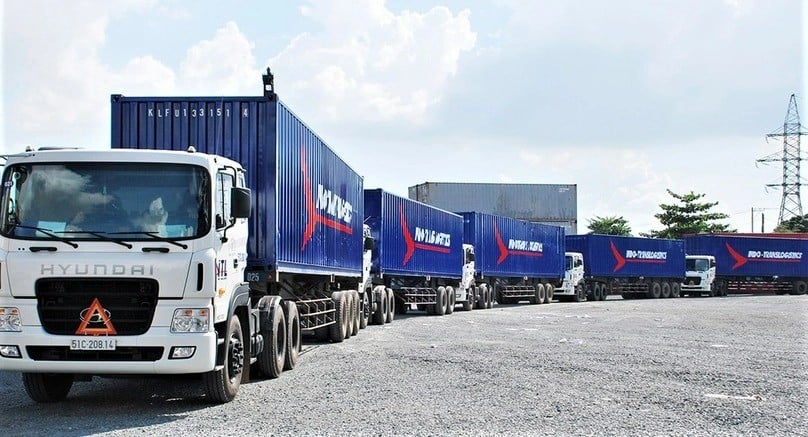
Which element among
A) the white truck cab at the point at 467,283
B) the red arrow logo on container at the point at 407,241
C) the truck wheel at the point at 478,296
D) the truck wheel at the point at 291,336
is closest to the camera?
the truck wheel at the point at 291,336

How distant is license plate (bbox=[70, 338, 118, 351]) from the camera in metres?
7.79

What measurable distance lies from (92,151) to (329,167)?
685cm

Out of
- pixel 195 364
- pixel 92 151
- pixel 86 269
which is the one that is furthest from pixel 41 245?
pixel 195 364

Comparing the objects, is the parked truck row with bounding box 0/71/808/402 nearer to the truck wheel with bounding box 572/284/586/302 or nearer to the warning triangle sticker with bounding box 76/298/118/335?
the warning triangle sticker with bounding box 76/298/118/335

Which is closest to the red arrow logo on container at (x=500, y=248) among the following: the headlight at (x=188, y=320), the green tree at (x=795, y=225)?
the headlight at (x=188, y=320)

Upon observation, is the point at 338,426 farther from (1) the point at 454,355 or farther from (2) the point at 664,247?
(2) the point at 664,247

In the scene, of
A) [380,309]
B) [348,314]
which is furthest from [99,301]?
[380,309]

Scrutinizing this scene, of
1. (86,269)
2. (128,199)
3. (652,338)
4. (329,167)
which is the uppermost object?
(329,167)

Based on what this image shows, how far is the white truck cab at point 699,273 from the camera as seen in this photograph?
158 feet

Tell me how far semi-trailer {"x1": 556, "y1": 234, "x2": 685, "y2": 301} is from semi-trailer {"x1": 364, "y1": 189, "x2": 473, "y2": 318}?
1313cm

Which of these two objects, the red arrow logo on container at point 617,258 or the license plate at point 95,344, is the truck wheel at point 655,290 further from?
the license plate at point 95,344

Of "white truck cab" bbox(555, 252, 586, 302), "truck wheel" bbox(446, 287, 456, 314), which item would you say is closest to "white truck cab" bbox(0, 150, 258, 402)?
"truck wheel" bbox(446, 287, 456, 314)

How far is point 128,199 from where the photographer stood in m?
8.15

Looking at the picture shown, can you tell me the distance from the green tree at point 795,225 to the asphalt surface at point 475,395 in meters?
76.7
